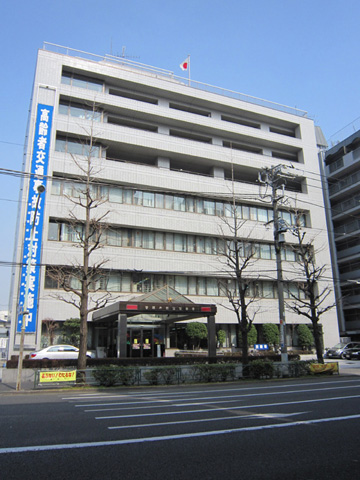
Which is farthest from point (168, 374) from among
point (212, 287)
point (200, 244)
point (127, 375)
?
point (200, 244)

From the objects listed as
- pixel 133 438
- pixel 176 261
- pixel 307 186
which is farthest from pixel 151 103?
pixel 133 438

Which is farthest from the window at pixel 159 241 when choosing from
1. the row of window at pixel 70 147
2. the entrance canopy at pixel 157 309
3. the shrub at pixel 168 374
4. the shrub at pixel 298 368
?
the shrub at pixel 168 374

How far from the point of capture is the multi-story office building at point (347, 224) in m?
48.2

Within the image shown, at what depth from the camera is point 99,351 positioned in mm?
32219

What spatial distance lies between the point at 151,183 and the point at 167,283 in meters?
9.73

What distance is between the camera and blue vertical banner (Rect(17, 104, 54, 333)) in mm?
28828

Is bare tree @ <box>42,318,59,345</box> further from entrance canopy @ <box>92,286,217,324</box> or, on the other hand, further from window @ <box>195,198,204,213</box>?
window @ <box>195,198,204,213</box>

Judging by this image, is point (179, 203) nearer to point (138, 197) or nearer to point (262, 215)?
point (138, 197)

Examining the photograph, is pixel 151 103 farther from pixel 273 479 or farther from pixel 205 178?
pixel 273 479

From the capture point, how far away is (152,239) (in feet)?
119

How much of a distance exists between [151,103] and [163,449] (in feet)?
131

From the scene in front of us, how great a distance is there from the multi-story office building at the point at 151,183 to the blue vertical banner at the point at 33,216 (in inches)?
3.5

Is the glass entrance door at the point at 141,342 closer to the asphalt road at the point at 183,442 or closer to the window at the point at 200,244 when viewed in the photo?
the window at the point at 200,244

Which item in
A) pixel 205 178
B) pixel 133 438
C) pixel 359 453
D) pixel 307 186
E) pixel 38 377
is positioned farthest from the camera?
pixel 307 186
